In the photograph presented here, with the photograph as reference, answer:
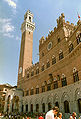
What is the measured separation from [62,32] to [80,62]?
310 inches

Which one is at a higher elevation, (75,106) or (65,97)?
→ (65,97)

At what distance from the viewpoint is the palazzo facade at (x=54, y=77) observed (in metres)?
13.5

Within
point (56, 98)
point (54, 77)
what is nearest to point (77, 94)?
point (56, 98)

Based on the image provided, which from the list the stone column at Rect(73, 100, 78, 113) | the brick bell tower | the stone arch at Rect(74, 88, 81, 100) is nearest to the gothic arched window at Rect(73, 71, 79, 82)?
the stone arch at Rect(74, 88, 81, 100)

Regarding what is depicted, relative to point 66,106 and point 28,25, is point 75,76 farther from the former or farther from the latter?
point 28,25

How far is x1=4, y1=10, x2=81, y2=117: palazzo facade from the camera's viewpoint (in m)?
13.5

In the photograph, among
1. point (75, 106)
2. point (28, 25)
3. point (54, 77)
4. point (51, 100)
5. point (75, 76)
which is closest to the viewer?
point (75, 106)

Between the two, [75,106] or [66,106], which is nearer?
[75,106]

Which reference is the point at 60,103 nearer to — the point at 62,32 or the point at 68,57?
the point at 68,57

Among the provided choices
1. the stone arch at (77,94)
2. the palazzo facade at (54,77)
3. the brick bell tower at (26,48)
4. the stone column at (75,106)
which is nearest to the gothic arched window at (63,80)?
the palazzo facade at (54,77)

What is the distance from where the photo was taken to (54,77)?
17641 mm

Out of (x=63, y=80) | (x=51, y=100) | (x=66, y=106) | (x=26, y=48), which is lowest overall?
(x=66, y=106)

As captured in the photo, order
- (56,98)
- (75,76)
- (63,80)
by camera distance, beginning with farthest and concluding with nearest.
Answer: (56,98) → (63,80) → (75,76)

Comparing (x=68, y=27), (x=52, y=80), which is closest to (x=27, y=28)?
(x=68, y=27)
